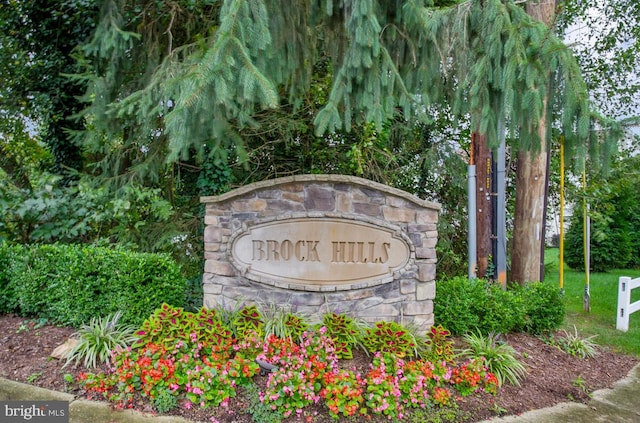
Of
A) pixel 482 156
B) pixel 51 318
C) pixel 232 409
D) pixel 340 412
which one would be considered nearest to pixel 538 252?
pixel 482 156

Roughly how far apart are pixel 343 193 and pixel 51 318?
3081 millimetres

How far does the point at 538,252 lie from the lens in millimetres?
4734

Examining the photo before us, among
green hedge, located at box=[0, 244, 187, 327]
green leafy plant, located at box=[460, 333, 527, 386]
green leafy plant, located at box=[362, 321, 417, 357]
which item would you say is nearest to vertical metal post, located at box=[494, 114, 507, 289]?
green leafy plant, located at box=[460, 333, 527, 386]

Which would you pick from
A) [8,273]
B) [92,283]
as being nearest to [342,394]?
[92,283]

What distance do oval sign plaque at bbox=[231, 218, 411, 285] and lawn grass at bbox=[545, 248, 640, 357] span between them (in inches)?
110

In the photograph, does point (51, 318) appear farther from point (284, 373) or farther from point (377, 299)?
point (377, 299)

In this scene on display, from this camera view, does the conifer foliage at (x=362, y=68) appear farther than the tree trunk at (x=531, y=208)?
No

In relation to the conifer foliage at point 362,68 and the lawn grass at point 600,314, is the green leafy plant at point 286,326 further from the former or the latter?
the lawn grass at point 600,314

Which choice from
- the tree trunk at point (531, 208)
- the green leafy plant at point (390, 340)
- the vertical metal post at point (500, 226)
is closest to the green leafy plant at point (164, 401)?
the green leafy plant at point (390, 340)

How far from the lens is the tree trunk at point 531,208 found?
4672 mm

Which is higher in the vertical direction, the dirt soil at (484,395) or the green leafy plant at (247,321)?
the green leafy plant at (247,321)

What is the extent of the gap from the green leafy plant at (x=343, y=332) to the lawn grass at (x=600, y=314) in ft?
9.86

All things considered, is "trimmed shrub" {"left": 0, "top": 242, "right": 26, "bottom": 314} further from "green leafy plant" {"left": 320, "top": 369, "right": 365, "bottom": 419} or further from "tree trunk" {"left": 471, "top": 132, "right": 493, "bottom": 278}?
"tree trunk" {"left": 471, "top": 132, "right": 493, "bottom": 278}

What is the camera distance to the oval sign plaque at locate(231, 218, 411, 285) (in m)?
3.55
